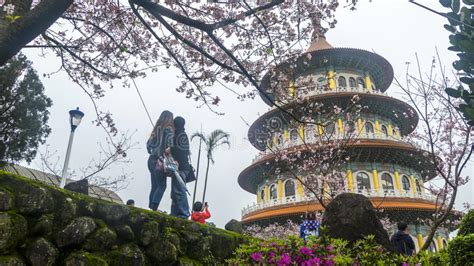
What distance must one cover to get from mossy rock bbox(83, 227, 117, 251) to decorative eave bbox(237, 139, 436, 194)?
1725 centimetres

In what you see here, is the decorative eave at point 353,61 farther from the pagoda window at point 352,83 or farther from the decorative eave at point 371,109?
the decorative eave at point 371,109

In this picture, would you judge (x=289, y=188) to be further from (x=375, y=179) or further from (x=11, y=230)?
(x=11, y=230)

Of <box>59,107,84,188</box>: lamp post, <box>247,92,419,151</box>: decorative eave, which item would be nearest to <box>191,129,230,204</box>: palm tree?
<box>247,92,419,151</box>: decorative eave

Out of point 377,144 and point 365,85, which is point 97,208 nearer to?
point 377,144

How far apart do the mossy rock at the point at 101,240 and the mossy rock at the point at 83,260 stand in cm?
10

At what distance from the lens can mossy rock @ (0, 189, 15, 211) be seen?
3100 mm

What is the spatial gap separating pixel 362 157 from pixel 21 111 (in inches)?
865

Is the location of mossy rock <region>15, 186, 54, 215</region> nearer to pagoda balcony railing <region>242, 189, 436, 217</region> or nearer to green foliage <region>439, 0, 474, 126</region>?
green foliage <region>439, 0, 474, 126</region>

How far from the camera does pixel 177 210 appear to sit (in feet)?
19.1

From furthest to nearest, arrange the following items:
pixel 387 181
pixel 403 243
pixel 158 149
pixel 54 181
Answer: pixel 387 181 < pixel 54 181 < pixel 403 243 < pixel 158 149

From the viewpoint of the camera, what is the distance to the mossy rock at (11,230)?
3.02 meters

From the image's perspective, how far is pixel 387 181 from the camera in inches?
974

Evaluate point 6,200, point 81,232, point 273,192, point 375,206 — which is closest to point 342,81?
point 273,192

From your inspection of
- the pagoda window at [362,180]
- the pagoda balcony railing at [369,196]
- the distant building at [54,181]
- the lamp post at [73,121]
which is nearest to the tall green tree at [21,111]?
the distant building at [54,181]
